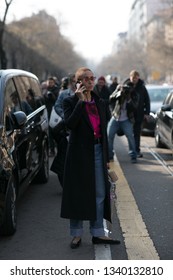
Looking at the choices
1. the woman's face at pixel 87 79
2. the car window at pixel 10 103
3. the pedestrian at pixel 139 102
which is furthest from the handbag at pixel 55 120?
the pedestrian at pixel 139 102

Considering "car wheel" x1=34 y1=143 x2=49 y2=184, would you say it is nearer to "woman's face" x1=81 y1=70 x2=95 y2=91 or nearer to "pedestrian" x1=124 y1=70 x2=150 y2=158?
"pedestrian" x1=124 y1=70 x2=150 y2=158

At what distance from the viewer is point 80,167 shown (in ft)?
16.4

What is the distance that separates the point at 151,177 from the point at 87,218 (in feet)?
13.8

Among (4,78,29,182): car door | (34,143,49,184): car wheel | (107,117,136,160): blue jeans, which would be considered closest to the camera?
(4,78,29,182): car door

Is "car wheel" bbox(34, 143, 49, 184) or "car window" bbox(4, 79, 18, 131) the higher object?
"car window" bbox(4, 79, 18, 131)

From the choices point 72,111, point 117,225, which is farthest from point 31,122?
point 72,111

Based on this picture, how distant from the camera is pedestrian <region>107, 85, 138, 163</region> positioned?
1045 cm

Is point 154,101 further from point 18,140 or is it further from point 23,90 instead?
point 18,140

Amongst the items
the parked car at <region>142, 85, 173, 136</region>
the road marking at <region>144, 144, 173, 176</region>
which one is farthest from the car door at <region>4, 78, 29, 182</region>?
the parked car at <region>142, 85, 173, 136</region>

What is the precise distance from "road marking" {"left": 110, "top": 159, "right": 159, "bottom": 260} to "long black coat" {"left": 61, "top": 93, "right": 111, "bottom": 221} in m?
0.57

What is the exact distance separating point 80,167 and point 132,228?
1377mm

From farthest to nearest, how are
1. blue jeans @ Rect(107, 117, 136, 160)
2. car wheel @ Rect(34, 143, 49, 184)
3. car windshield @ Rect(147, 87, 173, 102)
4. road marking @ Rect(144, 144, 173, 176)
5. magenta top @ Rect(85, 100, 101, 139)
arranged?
car windshield @ Rect(147, 87, 173, 102) → blue jeans @ Rect(107, 117, 136, 160) → road marking @ Rect(144, 144, 173, 176) → car wheel @ Rect(34, 143, 49, 184) → magenta top @ Rect(85, 100, 101, 139)
